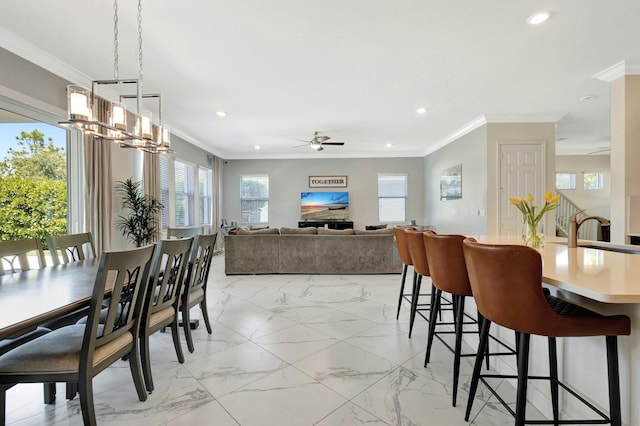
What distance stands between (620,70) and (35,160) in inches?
262

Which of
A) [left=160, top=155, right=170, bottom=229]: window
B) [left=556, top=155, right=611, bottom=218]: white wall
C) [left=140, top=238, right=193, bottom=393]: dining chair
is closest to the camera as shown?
[left=140, top=238, right=193, bottom=393]: dining chair

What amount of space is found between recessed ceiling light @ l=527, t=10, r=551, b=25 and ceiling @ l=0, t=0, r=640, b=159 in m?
0.07

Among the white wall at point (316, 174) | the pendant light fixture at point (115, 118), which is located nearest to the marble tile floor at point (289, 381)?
the pendant light fixture at point (115, 118)

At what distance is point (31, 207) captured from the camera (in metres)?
3.25

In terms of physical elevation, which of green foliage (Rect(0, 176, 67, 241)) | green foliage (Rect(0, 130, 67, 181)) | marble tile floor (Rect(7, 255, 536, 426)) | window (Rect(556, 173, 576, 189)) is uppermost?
window (Rect(556, 173, 576, 189))

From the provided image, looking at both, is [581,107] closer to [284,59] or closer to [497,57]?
[497,57]

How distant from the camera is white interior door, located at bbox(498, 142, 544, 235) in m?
5.37

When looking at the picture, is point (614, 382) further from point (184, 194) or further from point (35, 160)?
point (184, 194)

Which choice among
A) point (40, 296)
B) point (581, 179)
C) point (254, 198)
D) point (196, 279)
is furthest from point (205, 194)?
point (581, 179)

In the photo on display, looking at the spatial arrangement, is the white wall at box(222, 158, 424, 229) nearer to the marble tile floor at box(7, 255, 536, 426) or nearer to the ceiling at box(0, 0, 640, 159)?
the ceiling at box(0, 0, 640, 159)

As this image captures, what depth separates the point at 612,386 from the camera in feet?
3.94

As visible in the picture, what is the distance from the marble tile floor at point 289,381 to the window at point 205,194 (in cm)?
475

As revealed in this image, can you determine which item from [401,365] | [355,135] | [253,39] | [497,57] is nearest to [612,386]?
[401,365]

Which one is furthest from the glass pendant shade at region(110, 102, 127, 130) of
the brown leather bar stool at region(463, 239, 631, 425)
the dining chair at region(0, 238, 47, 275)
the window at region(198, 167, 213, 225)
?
the window at region(198, 167, 213, 225)
